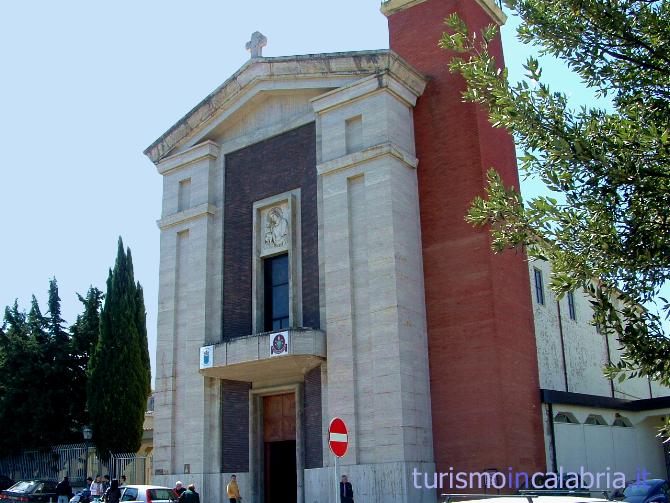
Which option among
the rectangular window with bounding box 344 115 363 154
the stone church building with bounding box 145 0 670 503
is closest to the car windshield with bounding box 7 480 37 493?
the stone church building with bounding box 145 0 670 503

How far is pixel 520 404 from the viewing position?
20406 millimetres

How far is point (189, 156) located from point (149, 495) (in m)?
12.1

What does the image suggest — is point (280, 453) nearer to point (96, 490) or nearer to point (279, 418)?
point (279, 418)

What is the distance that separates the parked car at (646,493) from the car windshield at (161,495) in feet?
38.3

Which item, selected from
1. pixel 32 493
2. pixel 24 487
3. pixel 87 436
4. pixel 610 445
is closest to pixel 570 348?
pixel 610 445

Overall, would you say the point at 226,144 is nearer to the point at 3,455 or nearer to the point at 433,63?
the point at 433,63

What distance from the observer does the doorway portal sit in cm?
2302

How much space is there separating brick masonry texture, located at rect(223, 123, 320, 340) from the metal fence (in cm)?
802

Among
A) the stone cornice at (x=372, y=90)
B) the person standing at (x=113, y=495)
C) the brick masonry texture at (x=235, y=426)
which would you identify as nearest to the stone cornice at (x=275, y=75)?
the stone cornice at (x=372, y=90)

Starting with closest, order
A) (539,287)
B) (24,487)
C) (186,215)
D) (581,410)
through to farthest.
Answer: (581,410)
(539,287)
(186,215)
(24,487)

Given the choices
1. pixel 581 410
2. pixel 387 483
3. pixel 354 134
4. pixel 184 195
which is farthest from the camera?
pixel 184 195

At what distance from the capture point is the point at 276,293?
2397cm

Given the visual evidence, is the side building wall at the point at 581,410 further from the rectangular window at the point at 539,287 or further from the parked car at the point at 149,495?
the parked car at the point at 149,495

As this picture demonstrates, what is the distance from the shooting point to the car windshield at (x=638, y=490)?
17641 millimetres
